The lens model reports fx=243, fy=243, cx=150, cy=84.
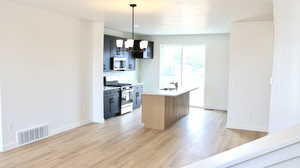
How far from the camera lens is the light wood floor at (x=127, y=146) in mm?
3707

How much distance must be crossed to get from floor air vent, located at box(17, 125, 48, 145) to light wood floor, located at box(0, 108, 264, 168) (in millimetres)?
149

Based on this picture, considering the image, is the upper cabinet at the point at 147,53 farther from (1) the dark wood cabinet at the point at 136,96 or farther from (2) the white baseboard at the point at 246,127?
(2) the white baseboard at the point at 246,127

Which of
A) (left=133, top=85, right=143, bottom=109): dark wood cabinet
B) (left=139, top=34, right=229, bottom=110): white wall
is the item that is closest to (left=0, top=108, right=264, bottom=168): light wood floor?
(left=133, top=85, right=143, bottom=109): dark wood cabinet

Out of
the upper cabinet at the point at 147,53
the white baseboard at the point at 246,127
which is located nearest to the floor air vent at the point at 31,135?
the white baseboard at the point at 246,127

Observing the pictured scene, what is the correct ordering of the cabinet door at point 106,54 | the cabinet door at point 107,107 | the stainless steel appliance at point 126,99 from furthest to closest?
the stainless steel appliance at point 126,99 → the cabinet door at point 106,54 → the cabinet door at point 107,107

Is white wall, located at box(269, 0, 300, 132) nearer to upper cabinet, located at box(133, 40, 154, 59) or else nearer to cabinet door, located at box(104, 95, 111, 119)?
cabinet door, located at box(104, 95, 111, 119)

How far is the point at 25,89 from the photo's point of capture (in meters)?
4.40

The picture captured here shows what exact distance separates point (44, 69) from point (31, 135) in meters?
1.27

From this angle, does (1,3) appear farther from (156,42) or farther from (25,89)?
(156,42)

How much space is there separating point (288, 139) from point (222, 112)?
730 cm

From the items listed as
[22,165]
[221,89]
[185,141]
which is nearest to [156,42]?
[221,89]

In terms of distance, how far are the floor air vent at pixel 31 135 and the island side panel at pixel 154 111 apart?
219cm

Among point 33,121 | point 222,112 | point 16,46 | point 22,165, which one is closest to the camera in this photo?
point 22,165

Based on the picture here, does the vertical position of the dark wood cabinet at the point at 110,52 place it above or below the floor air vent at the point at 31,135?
above
